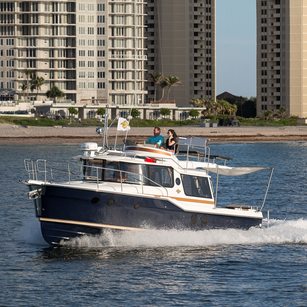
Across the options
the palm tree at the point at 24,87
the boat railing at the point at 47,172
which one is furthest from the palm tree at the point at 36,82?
the boat railing at the point at 47,172

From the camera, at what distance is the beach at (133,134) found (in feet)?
490

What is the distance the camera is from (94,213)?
122 ft

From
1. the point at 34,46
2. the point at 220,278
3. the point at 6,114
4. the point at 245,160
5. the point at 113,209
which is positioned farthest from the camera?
the point at 34,46

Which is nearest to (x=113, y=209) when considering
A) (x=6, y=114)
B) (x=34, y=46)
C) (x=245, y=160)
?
(x=245, y=160)

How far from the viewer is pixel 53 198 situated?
1463 inches

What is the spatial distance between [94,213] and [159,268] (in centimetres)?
269

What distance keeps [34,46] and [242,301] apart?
6254 inches

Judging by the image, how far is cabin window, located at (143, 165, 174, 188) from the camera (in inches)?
1518

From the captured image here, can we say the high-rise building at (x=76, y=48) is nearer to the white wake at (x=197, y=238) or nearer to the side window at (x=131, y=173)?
the white wake at (x=197, y=238)

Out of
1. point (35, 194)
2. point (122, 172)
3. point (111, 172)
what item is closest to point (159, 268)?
point (122, 172)

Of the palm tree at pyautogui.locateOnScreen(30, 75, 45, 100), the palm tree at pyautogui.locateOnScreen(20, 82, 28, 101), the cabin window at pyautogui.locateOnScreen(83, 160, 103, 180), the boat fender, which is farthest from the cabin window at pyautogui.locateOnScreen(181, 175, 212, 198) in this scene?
the palm tree at pyautogui.locateOnScreen(20, 82, 28, 101)

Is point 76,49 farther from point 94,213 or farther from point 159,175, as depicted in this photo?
point 94,213

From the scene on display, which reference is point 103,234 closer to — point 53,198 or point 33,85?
point 53,198

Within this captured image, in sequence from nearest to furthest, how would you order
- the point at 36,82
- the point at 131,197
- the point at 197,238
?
the point at 131,197
the point at 197,238
the point at 36,82
